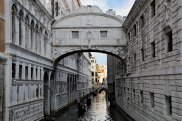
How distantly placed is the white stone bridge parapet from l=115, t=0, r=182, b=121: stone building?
4.62m

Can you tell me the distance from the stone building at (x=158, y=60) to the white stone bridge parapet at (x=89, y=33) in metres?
4.62

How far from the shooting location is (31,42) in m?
19.4

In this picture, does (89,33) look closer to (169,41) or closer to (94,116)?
(94,116)

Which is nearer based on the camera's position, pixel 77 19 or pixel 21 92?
pixel 21 92

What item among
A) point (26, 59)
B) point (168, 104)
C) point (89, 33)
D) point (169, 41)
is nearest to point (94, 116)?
point (89, 33)

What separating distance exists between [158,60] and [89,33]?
40.4 ft

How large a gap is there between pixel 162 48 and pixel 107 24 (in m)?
12.7

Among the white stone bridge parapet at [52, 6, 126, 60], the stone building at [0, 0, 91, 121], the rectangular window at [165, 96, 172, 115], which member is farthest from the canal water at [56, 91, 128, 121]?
the rectangular window at [165, 96, 172, 115]

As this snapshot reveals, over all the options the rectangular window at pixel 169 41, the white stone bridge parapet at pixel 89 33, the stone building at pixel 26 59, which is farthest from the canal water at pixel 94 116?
the rectangular window at pixel 169 41

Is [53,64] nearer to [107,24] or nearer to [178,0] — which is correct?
[107,24]

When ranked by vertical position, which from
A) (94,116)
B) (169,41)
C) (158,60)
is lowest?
(94,116)

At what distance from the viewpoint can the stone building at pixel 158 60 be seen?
1105 cm

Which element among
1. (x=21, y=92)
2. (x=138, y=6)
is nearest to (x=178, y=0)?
(x=138, y=6)

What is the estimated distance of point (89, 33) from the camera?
25.6 metres
